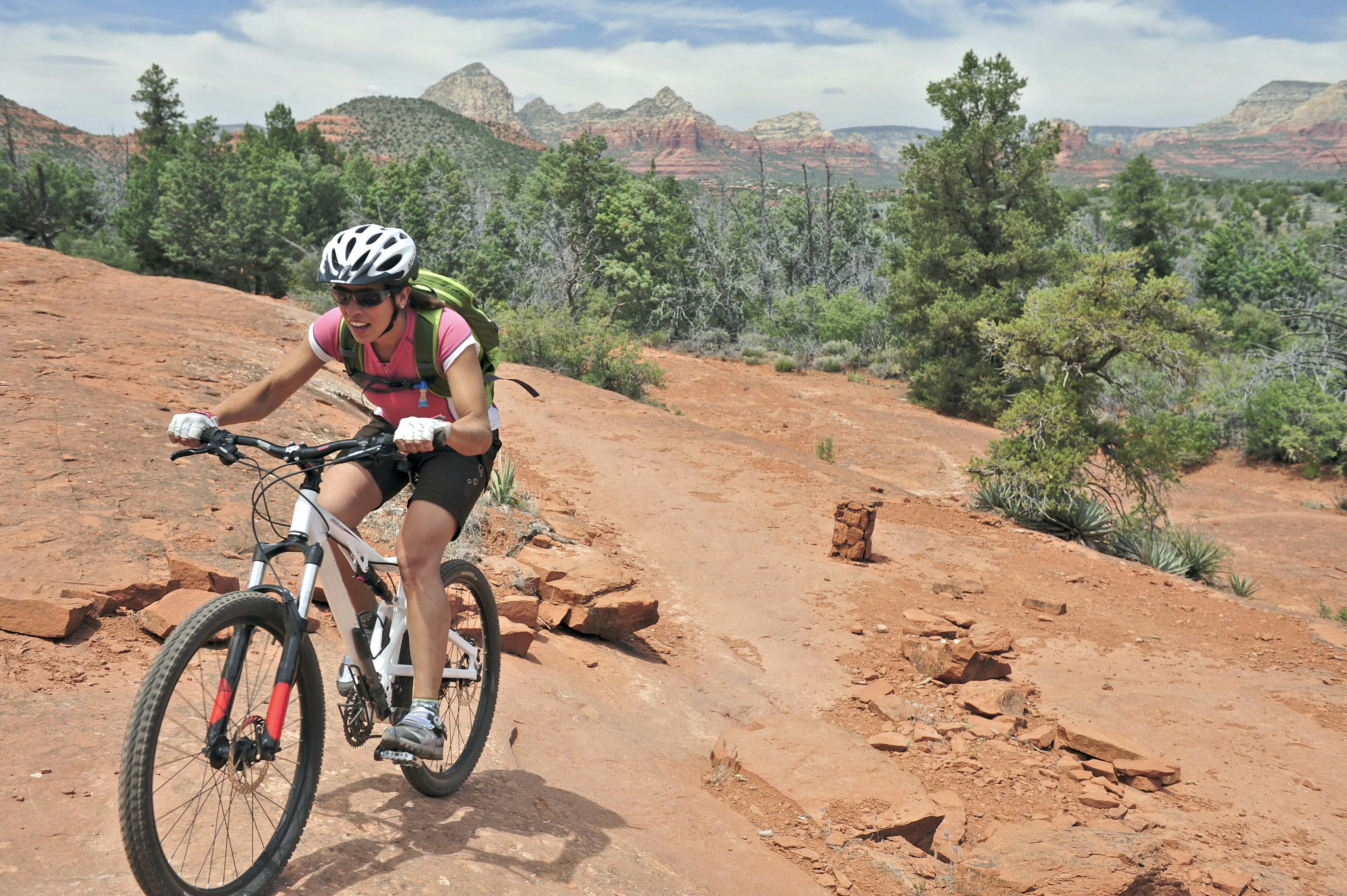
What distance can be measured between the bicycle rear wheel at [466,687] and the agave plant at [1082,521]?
31.6 feet

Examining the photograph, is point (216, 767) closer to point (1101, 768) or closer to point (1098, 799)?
point (1098, 799)

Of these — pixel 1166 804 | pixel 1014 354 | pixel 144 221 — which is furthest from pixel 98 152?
pixel 1166 804

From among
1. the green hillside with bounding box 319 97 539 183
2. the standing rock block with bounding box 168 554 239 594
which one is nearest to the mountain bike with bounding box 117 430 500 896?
the standing rock block with bounding box 168 554 239 594

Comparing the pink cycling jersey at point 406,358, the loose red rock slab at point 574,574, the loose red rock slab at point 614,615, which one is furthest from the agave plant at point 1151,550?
the pink cycling jersey at point 406,358

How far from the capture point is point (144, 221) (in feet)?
98.8

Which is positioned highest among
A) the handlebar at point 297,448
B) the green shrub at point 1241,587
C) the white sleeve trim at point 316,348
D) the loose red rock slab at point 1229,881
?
the white sleeve trim at point 316,348

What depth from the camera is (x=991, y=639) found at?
23.7 ft

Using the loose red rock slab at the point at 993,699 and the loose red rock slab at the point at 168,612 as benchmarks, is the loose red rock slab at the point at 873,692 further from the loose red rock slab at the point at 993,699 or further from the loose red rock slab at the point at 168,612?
the loose red rock slab at the point at 168,612

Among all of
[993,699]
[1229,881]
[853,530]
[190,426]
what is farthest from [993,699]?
[190,426]

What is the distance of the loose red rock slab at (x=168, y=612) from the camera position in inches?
154

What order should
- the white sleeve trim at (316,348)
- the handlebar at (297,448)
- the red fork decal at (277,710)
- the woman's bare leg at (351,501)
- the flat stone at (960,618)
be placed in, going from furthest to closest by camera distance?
1. the flat stone at (960,618)
2. the white sleeve trim at (316,348)
3. the woman's bare leg at (351,501)
4. the handlebar at (297,448)
5. the red fork decal at (277,710)

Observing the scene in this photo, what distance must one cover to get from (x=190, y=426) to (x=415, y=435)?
728 mm

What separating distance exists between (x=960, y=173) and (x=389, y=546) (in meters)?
17.8

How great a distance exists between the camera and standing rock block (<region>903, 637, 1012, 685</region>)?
22.1 ft
